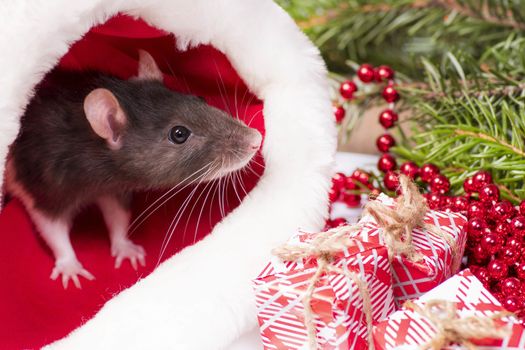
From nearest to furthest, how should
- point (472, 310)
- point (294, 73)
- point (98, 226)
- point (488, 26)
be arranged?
1. point (472, 310)
2. point (294, 73)
3. point (98, 226)
4. point (488, 26)

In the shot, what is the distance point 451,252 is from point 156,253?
1.54 ft

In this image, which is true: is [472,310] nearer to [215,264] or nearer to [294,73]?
[215,264]

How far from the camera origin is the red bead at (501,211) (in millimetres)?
812

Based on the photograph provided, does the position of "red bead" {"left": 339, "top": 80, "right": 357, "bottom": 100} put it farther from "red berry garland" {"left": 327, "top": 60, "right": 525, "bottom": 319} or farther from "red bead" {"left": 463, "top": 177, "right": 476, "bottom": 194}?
"red bead" {"left": 463, "top": 177, "right": 476, "bottom": 194}

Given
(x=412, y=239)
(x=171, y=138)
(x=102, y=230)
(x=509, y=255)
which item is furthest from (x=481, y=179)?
(x=102, y=230)

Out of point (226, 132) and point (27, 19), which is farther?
point (226, 132)

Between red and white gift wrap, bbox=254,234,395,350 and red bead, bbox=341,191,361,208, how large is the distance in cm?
44

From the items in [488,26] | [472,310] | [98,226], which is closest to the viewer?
[472,310]

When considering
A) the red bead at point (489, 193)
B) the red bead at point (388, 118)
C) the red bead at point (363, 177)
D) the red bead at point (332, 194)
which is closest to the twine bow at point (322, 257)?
the red bead at point (332, 194)

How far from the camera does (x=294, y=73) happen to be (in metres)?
0.84

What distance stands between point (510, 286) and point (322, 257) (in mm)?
265

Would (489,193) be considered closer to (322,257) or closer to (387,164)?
(387,164)

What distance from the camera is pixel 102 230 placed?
105cm

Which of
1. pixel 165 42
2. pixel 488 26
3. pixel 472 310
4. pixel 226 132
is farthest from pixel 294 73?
pixel 488 26
